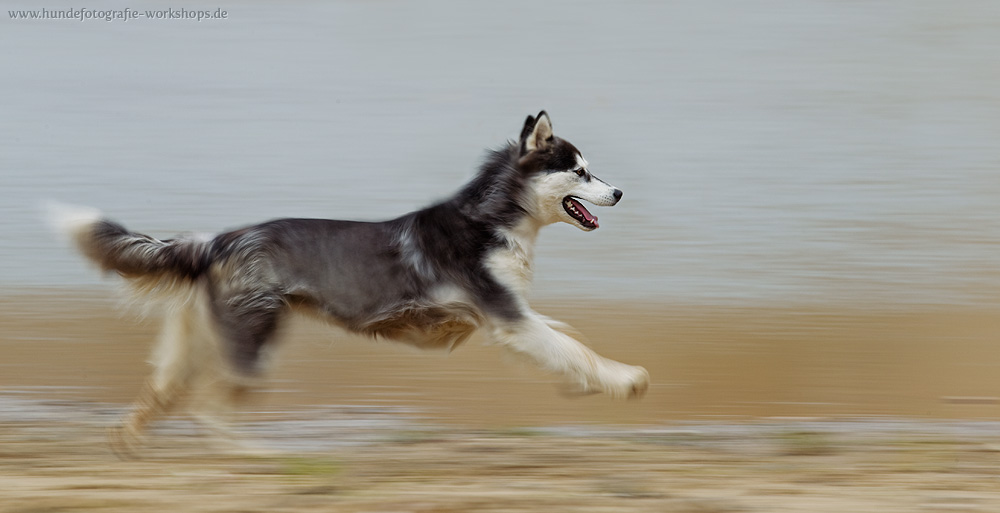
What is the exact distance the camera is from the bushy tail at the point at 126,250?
5.54 meters

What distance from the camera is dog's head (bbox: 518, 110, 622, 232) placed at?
5824mm

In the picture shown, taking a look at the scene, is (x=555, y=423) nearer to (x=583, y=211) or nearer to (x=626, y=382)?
(x=626, y=382)

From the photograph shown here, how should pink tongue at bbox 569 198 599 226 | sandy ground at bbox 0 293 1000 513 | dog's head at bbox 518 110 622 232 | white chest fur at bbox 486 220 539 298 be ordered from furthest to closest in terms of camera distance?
pink tongue at bbox 569 198 599 226 → dog's head at bbox 518 110 622 232 → white chest fur at bbox 486 220 539 298 → sandy ground at bbox 0 293 1000 513

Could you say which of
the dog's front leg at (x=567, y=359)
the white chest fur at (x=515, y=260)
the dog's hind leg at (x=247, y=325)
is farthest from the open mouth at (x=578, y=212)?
the dog's hind leg at (x=247, y=325)

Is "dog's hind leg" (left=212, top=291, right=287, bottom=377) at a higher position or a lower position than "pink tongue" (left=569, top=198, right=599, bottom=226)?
lower

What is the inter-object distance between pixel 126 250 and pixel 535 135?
6.84 feet

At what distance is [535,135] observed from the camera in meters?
5.85

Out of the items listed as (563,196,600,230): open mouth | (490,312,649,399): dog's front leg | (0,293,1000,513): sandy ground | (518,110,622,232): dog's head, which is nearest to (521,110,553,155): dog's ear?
(518,110,622,232): dog's head

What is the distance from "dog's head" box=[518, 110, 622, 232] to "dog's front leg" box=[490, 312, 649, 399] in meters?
0.60

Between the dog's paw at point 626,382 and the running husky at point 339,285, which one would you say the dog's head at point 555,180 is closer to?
the running husky at point 339,285

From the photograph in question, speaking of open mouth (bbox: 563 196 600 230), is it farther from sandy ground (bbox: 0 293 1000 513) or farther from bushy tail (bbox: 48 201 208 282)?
bushy tail (bbox: 48 201 208 282)

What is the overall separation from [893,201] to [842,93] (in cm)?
354

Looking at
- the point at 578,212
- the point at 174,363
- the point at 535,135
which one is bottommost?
the point at 174,363

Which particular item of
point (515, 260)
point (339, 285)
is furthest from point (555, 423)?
point (339, 285)
